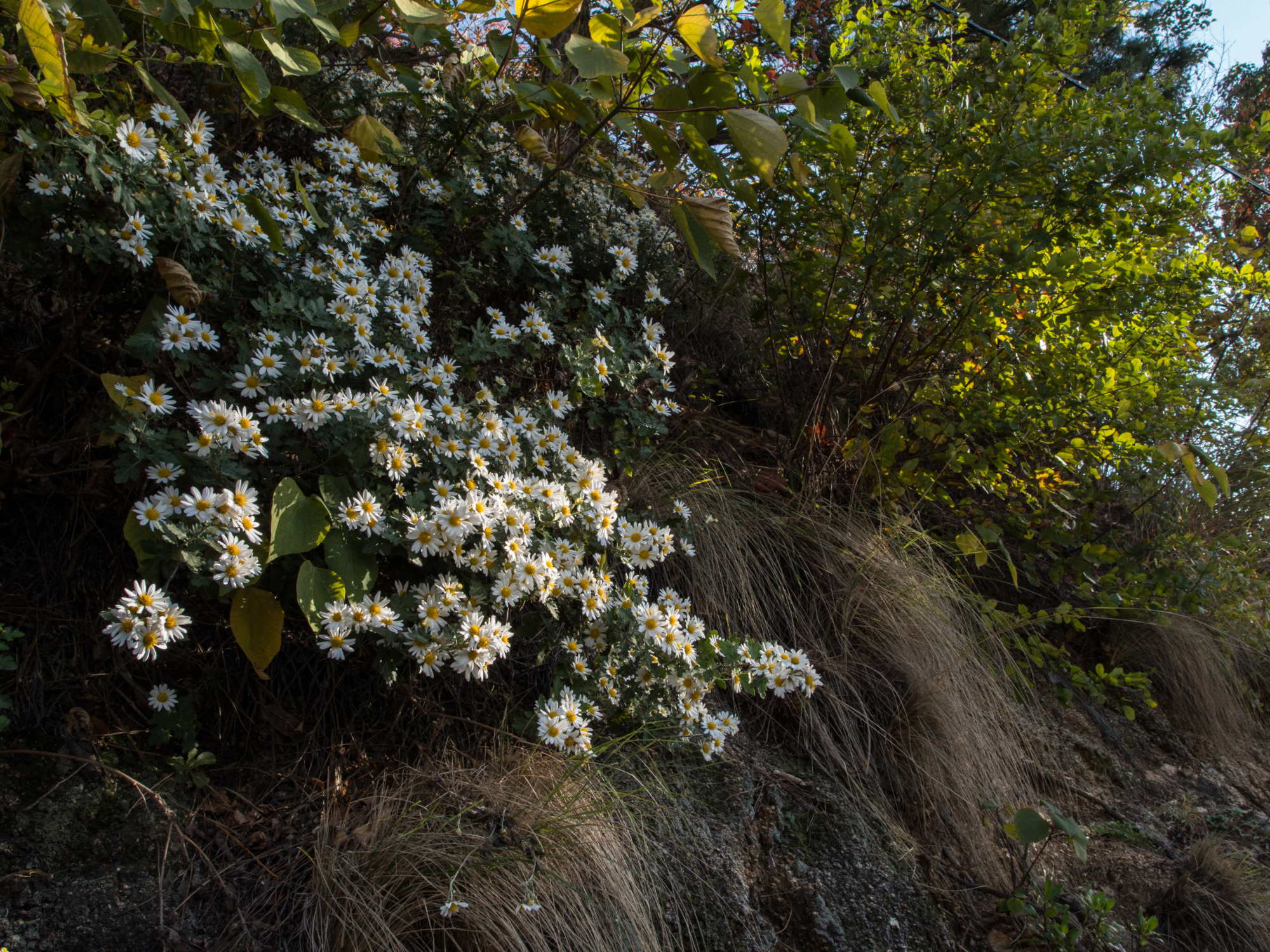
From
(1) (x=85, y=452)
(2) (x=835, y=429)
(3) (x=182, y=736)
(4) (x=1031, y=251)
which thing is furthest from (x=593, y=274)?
(3) (x=182, y=736)

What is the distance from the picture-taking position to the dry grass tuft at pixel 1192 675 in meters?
3.24

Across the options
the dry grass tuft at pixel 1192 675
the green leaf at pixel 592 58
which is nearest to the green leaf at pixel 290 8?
the green leaf at pixel 592 58

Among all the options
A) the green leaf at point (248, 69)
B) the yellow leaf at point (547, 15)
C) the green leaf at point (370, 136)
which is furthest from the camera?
the green leaf at point (370, 136)

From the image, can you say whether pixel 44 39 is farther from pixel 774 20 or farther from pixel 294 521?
pixel 774 20

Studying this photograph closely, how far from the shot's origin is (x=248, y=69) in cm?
120

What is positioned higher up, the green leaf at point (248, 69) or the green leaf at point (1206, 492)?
the green leaf at point (1206, 492)

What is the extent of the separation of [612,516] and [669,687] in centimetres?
42

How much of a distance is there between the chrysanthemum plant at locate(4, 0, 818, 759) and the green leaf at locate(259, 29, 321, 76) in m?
0.06

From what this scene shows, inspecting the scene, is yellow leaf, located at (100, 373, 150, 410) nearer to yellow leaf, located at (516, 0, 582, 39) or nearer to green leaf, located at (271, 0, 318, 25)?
green leaf, located at (271, 0, 318, 25)

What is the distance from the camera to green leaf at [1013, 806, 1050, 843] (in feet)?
5.73

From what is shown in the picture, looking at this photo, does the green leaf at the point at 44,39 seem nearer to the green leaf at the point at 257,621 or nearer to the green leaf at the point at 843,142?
the green leaf at the point at 257,621

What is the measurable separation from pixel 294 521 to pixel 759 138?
38.6 inches

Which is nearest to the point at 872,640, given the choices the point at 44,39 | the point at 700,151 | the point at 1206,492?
the point at 1206,492

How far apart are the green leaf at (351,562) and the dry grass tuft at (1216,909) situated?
2.26 metres
